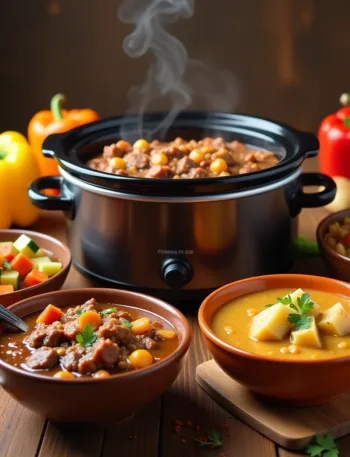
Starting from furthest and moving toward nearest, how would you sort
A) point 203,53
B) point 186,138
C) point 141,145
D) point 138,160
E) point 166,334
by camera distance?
1. point 203,53
2. point 186,138
3. point 141,145
4. point 138,160
5. point 166,334

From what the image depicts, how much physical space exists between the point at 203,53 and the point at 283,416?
9.12ft

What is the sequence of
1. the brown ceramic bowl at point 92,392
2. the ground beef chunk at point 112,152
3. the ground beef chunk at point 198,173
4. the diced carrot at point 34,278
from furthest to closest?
the ground beef chunk at point 112,152 → the ground beef chunk at point 198,173 → the diced carrot at point 34,278 → the brown ceramic bowl at point 92,392

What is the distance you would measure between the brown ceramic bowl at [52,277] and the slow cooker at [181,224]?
5 centimetres

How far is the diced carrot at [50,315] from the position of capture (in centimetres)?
199

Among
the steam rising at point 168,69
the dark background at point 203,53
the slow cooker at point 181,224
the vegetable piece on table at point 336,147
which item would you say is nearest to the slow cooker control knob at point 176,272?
the slow cooker at point 181,224

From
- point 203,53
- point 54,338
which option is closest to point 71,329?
point 54,338

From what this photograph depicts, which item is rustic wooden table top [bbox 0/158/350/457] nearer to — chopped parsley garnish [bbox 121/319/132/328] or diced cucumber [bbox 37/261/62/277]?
chopped parsley garnish [bbox 121/319/132/328]

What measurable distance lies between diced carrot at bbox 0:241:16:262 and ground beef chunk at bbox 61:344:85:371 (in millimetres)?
756

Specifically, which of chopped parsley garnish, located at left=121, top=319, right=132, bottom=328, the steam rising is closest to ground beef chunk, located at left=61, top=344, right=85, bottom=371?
chopped parsley garnish, located at left=121, top=319, right=132, bottom=328

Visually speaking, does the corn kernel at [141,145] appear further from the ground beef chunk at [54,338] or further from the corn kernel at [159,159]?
the ground beef chunk at [54,338]

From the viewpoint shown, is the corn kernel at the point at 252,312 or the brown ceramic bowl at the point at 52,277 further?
the brown ceramic bowl at the point at 52,277

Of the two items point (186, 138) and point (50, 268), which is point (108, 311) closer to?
point (50, 268)

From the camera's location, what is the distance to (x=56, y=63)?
14.3 feet

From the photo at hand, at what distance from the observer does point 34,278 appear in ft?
7.93
